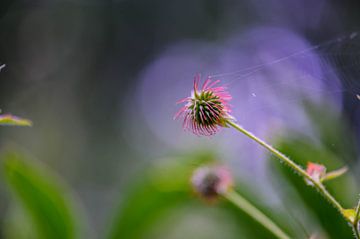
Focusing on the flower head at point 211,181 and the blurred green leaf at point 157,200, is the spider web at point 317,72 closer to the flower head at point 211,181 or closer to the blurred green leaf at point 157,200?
the flower head at point 211,181

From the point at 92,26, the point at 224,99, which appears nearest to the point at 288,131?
the point at 224,99

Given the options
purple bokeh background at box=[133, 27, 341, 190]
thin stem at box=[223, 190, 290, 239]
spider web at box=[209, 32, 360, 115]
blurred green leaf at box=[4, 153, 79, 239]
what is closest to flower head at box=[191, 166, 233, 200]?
thin stem at box=[223, 190, 290, 239]

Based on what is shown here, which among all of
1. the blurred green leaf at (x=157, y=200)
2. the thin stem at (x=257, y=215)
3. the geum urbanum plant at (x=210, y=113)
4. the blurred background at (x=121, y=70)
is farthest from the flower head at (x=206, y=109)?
the blurred background at (x=121, y=70)

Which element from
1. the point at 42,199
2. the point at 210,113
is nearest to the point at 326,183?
the point at 210,113

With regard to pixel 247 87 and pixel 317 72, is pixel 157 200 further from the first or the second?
pixel 317 72

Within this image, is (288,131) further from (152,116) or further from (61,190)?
(152,116)

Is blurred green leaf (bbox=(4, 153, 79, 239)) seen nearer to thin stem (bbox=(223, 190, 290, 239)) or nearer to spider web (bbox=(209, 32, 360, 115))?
thin stem (bbox=(223, 190, 290, 239))
